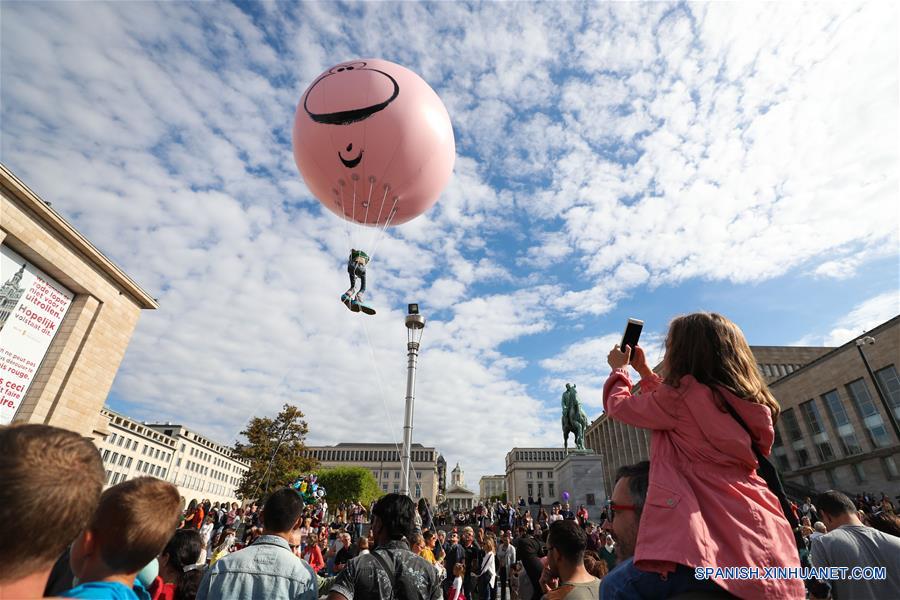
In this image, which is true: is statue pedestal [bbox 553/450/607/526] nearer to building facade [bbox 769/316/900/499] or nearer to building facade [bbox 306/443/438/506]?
building facade [bbox 769/316/900/499]

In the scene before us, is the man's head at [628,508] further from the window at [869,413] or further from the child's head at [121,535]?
the window at [869,413]

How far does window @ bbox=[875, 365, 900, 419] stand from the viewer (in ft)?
96.7

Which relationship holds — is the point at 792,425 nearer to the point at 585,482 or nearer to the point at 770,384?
the point at 770,384

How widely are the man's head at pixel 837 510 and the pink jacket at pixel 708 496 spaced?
3.01 m

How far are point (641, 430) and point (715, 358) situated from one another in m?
70.2

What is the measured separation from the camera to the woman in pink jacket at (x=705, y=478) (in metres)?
1.67

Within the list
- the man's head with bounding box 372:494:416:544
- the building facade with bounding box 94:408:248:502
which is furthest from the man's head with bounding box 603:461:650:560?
the building facade with bounding box 94:408:248:502

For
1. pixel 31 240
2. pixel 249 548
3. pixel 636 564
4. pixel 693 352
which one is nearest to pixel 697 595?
pixel 636 564

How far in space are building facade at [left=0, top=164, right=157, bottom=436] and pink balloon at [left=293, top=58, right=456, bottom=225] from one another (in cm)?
1517

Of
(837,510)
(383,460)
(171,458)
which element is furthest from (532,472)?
(837,510)

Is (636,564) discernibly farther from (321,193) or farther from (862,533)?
(321,193)

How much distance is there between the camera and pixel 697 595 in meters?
1.61

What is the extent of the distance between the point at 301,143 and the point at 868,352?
4154 cm

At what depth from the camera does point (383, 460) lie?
131125mm
